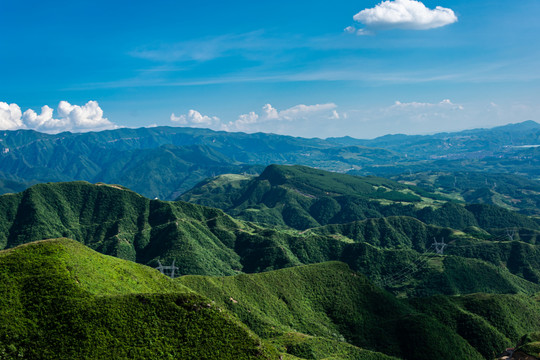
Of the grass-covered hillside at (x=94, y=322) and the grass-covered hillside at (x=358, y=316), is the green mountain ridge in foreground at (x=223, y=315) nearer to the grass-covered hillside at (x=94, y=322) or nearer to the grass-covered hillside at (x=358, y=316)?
the grass-covered hillside at (x=94, y=322)

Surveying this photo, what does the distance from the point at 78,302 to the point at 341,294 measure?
109885mm

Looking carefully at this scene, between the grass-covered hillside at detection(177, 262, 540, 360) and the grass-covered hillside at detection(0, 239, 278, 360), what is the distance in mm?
38981

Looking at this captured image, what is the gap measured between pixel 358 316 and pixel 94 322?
105 meters

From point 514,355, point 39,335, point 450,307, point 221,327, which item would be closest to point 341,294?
point 450,307

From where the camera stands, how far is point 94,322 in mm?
68875

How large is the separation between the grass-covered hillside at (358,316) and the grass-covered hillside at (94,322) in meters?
39.0

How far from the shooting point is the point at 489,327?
134375 millimetres

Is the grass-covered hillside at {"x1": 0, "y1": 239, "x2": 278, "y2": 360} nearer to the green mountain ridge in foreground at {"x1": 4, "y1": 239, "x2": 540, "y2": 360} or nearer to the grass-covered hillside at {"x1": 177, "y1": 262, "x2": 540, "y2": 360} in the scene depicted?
the green mountain ridge in foreground at {"x1": 4, "y1": 239, "x2": 540, "y2": 360}

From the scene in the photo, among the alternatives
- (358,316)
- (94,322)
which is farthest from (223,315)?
(358,316)

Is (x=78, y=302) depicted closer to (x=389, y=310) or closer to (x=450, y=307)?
(x=389, y=310)

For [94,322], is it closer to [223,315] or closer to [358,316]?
[223,315]

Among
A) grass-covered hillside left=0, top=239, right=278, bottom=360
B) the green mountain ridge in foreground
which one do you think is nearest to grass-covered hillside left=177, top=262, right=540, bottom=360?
the green mountain ridge in foreground

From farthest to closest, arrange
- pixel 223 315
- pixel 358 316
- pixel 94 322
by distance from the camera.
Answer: pixel 358 316 < pixel 223 315 < pixel 94 322

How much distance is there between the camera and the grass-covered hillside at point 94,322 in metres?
65.1
